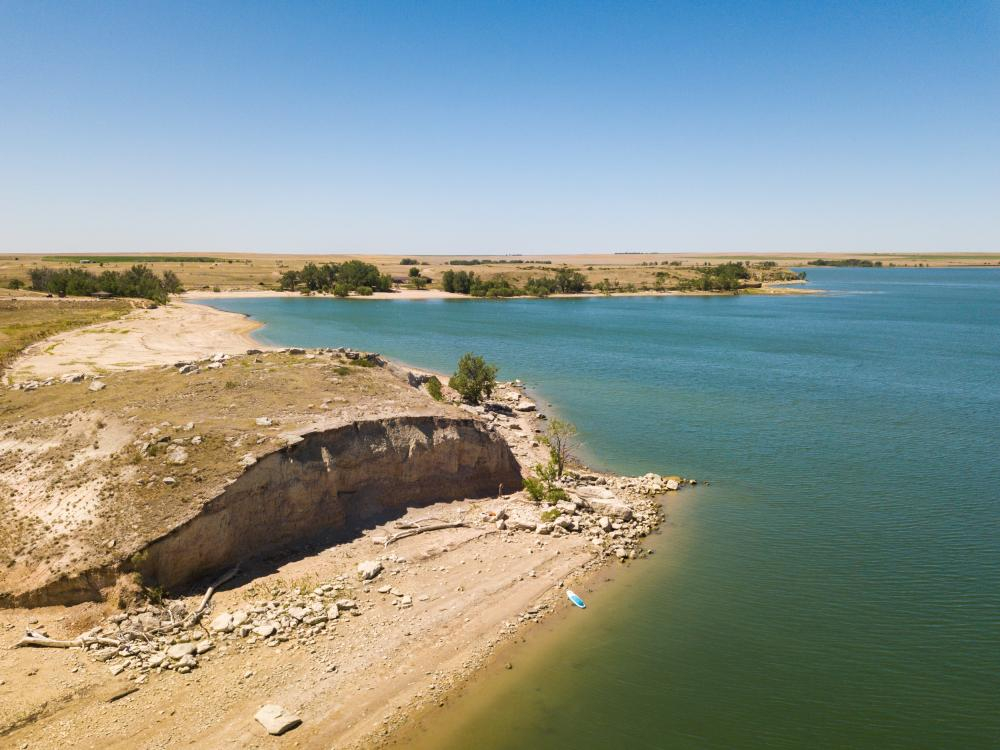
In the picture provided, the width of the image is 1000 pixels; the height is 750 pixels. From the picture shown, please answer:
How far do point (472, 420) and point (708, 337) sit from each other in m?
67.9

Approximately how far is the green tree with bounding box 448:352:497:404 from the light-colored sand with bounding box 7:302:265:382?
2750 centimetres

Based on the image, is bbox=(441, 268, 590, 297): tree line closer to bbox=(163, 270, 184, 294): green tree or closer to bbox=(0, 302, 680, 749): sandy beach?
bbox=(163, 270, 184, 294): green tree

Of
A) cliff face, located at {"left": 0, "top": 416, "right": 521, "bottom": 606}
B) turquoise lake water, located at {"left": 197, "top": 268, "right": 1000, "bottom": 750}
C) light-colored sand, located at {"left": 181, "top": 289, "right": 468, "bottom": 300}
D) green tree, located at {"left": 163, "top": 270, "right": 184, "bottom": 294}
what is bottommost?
turquoise lake water, located at {"left": 197, "top": 268, "right": 1000, "bottom": 750}

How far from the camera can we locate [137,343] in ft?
221

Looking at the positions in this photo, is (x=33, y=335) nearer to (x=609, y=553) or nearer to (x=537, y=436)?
(x=537, y=436)

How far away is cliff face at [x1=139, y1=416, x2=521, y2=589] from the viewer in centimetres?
2025

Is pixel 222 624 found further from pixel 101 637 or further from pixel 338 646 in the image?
pixel 338 646

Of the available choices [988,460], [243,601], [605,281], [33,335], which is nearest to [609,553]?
[243,601]

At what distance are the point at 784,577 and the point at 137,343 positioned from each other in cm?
6873

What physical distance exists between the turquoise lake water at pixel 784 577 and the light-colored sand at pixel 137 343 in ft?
116

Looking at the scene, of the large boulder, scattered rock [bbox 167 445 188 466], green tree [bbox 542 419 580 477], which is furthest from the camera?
green tree [bbox 542 419 580 477]

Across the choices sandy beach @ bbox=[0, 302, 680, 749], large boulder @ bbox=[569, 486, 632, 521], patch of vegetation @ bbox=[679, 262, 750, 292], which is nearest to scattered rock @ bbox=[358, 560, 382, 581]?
sandy beach @ bbox=[0, 302, 680, 749]

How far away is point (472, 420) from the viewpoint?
29578 mm

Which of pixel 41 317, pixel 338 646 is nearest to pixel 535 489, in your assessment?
pixel 338 646
